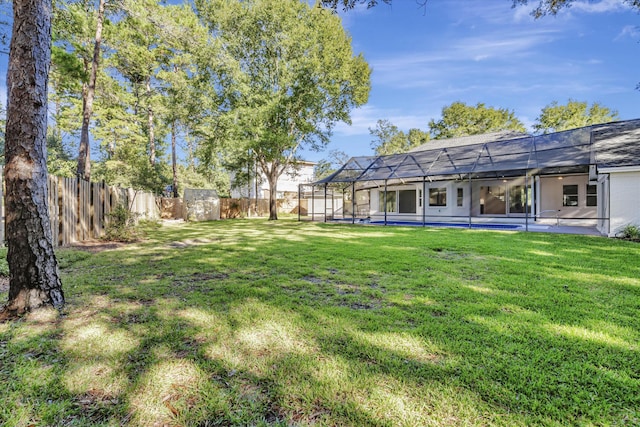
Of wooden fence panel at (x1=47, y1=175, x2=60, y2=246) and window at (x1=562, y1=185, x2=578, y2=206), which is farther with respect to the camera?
window at (x1=562, y1=185, x2=578, y2=206)

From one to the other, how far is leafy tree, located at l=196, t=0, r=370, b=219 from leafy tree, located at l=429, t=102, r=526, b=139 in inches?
699

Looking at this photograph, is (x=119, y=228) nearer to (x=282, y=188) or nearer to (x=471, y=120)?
(x=282, y=188)

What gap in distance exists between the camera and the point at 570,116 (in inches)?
1166

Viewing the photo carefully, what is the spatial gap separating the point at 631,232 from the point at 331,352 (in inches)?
416

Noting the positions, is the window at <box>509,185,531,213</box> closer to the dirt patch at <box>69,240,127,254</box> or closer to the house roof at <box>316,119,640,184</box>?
the house roof at <box>316,119,640,184</box>

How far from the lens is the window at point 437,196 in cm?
1680

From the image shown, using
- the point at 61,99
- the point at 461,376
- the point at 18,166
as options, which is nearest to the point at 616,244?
the point at 461,376

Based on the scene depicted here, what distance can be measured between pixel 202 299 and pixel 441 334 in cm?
261

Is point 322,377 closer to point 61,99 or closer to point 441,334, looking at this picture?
point 441,334

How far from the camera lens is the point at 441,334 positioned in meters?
2.52

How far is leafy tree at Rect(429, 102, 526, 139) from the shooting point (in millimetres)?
31484

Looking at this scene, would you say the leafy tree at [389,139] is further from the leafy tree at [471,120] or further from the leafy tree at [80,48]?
the leafy tree at [80,48]

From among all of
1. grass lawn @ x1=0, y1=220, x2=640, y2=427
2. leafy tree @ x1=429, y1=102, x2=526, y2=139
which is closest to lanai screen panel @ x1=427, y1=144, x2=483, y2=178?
grass lawn @ x1=0, y1=220, x2=640, y2=427

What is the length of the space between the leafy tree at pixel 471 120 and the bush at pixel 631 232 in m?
25.0
